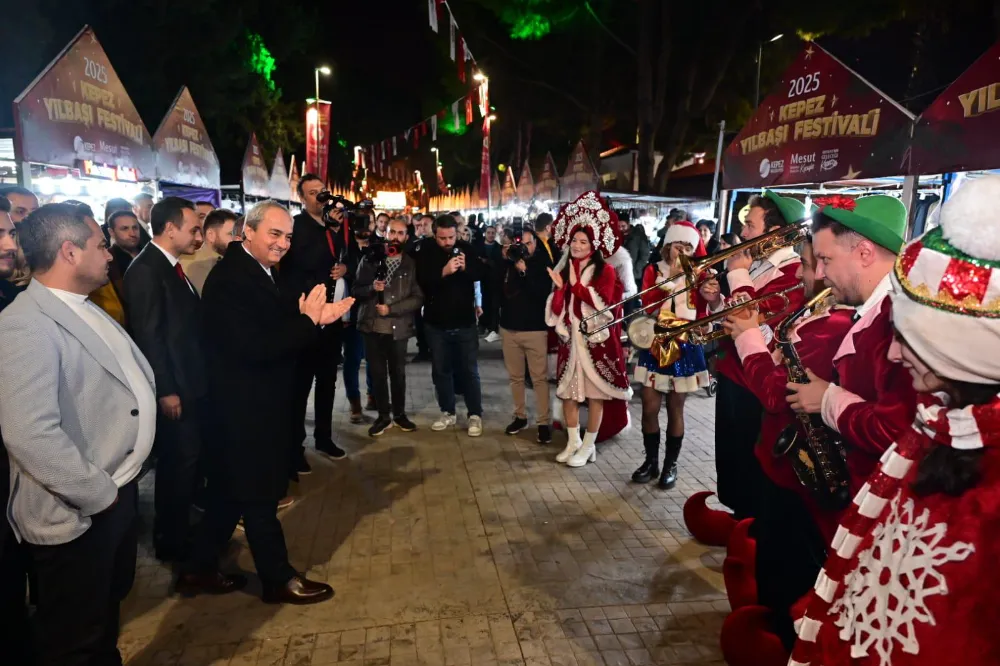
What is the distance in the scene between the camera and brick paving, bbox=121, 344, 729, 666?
3.02 metres

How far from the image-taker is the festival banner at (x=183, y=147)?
10445 millimetres

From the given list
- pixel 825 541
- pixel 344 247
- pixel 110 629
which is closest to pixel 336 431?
pixel 344 247

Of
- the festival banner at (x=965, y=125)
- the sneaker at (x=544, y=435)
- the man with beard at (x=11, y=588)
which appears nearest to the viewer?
the man with beard at (x=11, y=588)

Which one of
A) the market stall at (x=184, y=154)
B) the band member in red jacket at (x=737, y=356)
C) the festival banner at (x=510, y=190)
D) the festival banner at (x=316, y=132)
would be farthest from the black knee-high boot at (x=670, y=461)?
the festival banner at (x=510, y=190)

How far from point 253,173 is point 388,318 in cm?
1009

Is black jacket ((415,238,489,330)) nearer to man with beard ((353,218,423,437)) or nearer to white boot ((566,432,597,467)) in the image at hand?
man with beard ((353,218,423,437))

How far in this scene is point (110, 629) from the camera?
2342mm

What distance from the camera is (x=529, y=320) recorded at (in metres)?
5.87

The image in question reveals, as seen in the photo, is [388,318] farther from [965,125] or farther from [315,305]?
[965,125]

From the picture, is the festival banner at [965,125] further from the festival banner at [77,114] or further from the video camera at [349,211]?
the festival banner at [77,114]

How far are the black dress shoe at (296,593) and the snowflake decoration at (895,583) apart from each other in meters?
2.64

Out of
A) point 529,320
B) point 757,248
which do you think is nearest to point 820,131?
point 529,320

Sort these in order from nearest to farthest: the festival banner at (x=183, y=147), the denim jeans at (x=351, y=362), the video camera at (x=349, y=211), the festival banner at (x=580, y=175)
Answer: the video camera at (x=349, y=211) < the denim jeans at (x=351, y=362) < the festival banner at (x=183, y=147) < the festival banner at (x=580, y=175)

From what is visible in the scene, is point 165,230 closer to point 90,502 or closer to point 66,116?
point 90,502
